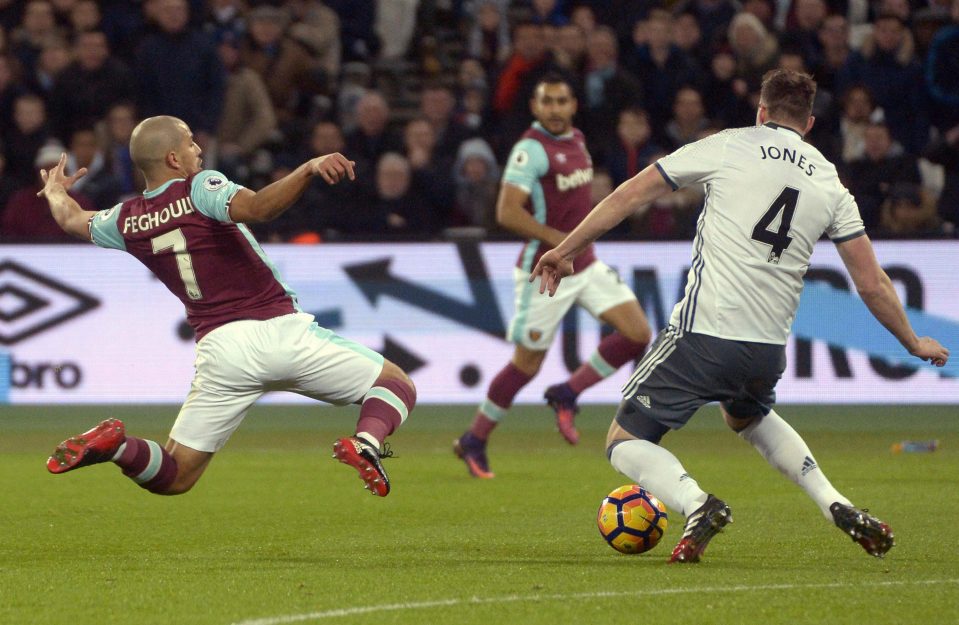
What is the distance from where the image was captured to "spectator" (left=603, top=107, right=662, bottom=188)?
1559cm

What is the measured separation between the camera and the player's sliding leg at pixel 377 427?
661 centimetres

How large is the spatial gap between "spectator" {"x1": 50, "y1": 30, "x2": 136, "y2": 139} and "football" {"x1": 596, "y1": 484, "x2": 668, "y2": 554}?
10639 mm

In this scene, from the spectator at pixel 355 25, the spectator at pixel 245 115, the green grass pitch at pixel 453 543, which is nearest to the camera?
the green grass pitch at pixel 453 543

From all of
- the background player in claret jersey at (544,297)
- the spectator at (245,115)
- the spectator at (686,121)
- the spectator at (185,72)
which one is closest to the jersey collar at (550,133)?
A: the background player in claret jersey at (544,297)

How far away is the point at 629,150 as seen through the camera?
15.6 metres

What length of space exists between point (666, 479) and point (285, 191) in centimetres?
185

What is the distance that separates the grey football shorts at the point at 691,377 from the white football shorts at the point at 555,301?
382 cm

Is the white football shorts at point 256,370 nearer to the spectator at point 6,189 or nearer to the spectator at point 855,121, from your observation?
the spectator at point 6,189

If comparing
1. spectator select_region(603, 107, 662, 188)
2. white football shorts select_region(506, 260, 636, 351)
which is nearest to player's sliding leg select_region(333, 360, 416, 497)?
white football shorts select_region(506, 260, 636, 351)

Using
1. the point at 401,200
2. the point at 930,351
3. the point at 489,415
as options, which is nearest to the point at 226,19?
the point at 401,200

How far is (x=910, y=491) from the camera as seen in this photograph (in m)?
9.28

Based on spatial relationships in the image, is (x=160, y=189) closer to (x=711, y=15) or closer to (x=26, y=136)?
(x=26, y=136)

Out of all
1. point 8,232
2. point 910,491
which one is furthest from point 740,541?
point 8,232

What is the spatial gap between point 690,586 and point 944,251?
28.3 ft
